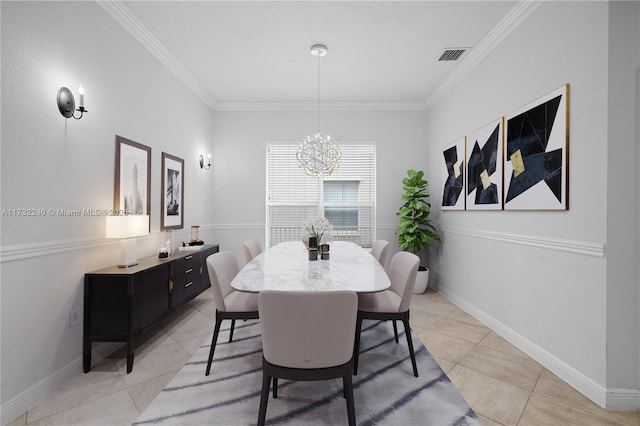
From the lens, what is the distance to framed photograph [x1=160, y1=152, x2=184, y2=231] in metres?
3.38

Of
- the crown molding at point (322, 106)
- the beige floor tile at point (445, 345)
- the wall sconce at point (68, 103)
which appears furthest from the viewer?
the crown molding at point (322, 106)

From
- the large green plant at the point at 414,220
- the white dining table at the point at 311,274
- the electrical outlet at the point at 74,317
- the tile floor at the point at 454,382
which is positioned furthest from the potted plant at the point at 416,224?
the electrical outlet at the point at 74,317

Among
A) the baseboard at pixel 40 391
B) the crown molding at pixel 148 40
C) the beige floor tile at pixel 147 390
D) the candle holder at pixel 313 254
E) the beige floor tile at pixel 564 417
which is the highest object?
the crown molding at pixel 148 40

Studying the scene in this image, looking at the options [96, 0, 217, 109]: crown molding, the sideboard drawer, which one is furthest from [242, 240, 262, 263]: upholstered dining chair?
[96, 0, 217, 109]: crown molding

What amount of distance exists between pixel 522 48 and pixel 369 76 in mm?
1787

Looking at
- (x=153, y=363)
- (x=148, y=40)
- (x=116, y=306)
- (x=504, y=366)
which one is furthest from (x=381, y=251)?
(x=148, y=40)

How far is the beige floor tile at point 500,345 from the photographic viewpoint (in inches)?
98.3

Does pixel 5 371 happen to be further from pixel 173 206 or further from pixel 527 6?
pixel 527 6

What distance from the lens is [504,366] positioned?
2307 millimetres

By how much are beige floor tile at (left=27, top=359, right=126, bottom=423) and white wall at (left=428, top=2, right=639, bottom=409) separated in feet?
10.5

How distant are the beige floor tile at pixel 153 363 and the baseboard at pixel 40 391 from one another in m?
0.25

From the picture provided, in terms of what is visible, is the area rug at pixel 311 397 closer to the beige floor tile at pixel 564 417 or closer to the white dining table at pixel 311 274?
the beige floor tile at pixel 564 417

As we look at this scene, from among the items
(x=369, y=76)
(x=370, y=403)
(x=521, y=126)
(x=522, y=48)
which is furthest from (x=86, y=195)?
(x=522, y=48)

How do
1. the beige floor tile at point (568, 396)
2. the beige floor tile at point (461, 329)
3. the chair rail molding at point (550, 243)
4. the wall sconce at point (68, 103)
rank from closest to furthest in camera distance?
the beige floor tile at point (568, 396)
the chair rail molding at point (550, 243)
the wall sconce at point (68, 103)
the beige floor tile at point (461, 329)
